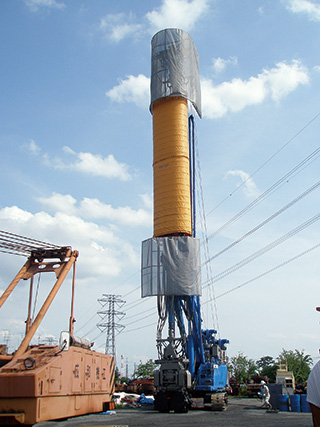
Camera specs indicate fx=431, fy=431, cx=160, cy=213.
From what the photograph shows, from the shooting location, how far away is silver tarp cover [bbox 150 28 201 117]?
3216cm

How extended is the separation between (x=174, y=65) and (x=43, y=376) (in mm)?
28089

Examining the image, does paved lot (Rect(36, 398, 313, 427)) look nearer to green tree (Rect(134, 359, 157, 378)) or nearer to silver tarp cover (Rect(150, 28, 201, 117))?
silver tarp cover (Rect(150, 28, 201, 117))

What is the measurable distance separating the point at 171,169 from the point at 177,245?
534cm

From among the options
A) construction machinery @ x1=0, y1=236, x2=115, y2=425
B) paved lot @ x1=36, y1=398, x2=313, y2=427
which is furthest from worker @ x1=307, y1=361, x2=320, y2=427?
→ paved lot @ x1=36, y1=398, x2=313, y2=427

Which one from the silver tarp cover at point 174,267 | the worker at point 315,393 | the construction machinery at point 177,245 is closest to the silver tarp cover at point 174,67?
the construction machinery at point 177,245

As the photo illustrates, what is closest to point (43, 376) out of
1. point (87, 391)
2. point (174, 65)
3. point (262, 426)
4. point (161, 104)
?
point (87, 391)

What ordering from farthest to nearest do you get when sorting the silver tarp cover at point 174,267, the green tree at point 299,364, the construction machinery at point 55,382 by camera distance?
the green tree at point 299,364 → the silver tarp cover at point 174,267 → the construction machinery at point 55,382

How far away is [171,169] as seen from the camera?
30.0 meters

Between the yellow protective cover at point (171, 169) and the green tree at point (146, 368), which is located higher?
the yellow protective cover at point (171, 169)

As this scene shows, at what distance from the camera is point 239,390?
45188mm

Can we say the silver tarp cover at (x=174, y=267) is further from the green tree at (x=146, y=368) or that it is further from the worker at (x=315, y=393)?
the green tree at (x=146, y=368)

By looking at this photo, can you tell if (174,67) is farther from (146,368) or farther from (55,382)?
(146,368)

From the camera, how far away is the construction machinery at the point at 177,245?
24.8 meters

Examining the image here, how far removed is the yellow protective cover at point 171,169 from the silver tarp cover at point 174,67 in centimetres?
79
